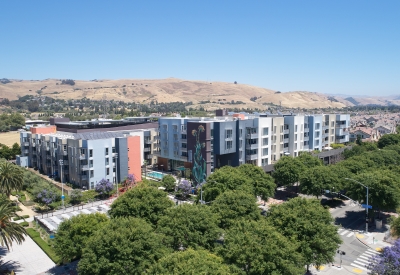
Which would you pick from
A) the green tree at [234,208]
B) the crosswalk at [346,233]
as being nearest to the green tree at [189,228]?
the green tree at [234,208]

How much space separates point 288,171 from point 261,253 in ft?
Result: 115

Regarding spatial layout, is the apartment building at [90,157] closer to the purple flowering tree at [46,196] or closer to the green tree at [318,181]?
the purple flowering tree at [46,196]

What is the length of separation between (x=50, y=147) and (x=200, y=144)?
31.7 m

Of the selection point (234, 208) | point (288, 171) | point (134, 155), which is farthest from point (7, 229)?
point (288, 171)

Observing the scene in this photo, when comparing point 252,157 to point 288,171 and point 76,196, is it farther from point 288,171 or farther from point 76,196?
point 76,196

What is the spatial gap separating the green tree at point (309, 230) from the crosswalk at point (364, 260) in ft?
22.0

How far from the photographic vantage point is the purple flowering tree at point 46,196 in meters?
52.0

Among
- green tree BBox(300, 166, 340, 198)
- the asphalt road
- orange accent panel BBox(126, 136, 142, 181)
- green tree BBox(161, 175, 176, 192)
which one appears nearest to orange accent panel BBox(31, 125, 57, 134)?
orange accent panel BBox(126, 136, 142, 181)

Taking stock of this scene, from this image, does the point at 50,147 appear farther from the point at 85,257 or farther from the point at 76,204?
the point at 85,257

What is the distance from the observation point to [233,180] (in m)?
47.3

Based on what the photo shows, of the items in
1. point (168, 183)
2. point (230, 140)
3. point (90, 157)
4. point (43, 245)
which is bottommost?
point (43, 245)

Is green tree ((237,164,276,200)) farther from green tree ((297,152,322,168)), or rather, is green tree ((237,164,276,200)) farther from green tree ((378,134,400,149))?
green tree ((378,134,400,149))

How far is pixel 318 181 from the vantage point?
52.0 metres

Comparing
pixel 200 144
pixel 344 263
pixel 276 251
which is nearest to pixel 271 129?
pixel 200 144
